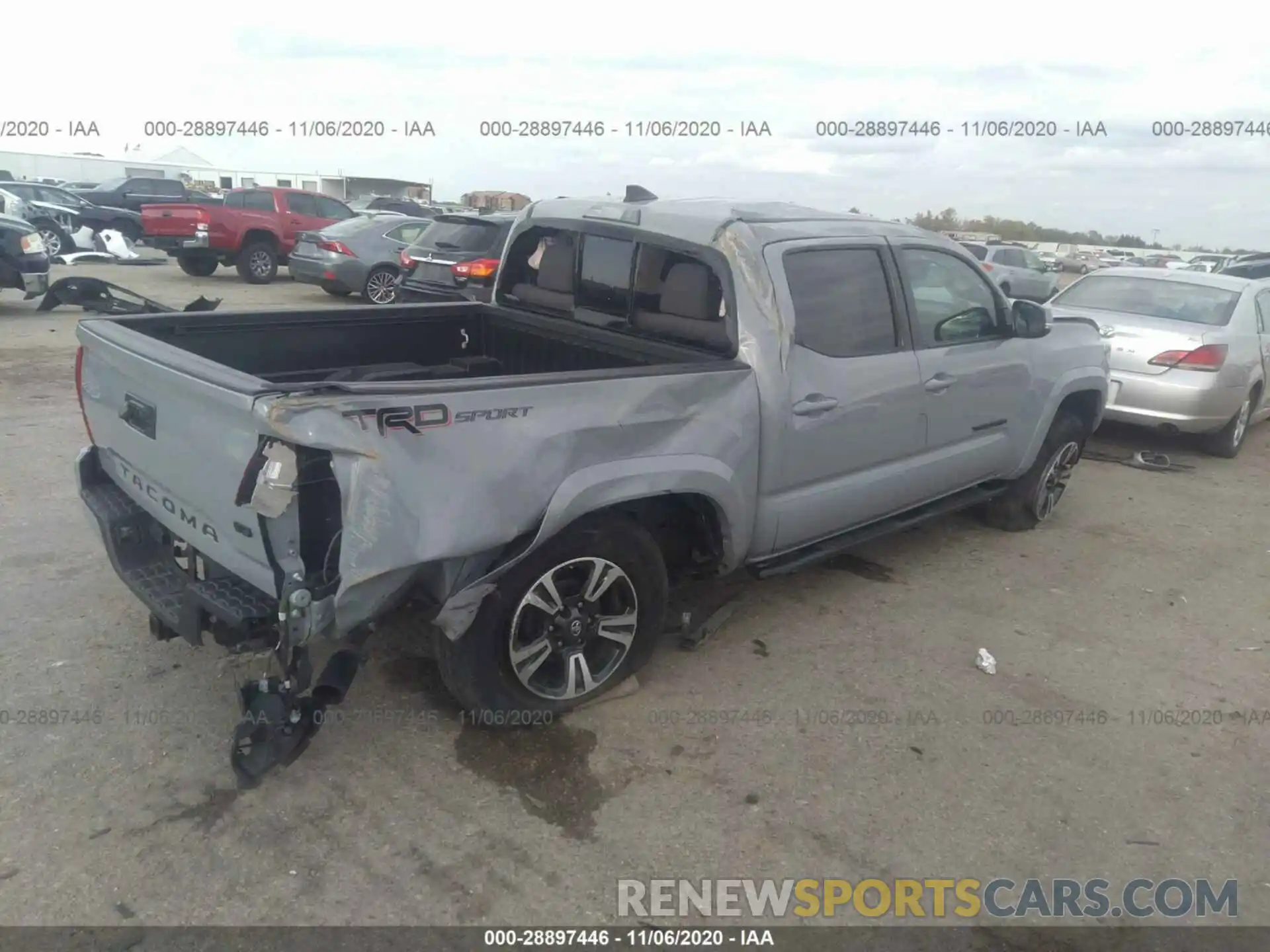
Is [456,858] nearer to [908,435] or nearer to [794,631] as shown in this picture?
[794,631]

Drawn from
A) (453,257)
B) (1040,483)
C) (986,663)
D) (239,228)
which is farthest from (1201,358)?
(239,228)

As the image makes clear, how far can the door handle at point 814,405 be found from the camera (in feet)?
13.4

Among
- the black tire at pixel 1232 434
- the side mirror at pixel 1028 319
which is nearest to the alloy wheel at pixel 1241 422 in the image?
the black tire at pixel 1232 434

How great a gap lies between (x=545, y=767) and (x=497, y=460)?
3.74ft

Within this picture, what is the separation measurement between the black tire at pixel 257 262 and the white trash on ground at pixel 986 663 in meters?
15.7

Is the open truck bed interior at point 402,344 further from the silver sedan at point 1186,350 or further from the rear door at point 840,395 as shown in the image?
the silver sedan at point 1186,350

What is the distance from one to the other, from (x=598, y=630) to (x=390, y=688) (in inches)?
35.3

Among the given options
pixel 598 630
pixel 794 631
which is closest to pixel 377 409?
pixel 598 630

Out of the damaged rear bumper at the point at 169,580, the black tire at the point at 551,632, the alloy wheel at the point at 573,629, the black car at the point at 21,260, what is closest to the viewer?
the damaged rear bumper at the point at 169,580

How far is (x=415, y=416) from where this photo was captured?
2871 millimetres

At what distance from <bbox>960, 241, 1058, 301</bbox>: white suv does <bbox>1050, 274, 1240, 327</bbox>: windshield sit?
10.4 m

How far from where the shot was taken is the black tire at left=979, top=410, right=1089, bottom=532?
598cm

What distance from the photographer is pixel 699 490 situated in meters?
3.75

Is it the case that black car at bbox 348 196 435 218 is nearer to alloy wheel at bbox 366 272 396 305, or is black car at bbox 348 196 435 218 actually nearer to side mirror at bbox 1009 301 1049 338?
alloy wheel at bbox 366 272 396 305
